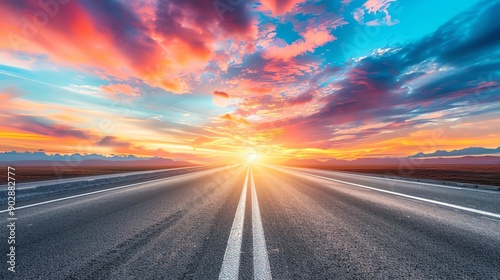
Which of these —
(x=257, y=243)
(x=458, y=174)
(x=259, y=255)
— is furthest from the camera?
(x=458, y=174)

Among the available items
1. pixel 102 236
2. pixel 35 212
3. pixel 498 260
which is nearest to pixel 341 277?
pixel 498 260

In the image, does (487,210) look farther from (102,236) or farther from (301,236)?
(102,236)

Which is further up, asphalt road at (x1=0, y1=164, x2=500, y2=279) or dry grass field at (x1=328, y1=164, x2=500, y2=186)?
asphalt road at (x1=0, y1=164, x2=500, y2=279)

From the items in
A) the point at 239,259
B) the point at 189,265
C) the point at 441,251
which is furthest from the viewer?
the point at 441,251

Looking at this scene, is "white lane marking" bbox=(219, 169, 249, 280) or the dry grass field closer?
"white lane marking" bbox=(219, 169, 249, 280)

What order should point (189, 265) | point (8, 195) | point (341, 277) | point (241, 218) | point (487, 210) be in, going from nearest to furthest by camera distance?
point (341, 277) → point (189, 265) → point (241, 218) → point (487, 210) → point (8, 195)

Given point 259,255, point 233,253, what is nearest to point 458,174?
point 259,255

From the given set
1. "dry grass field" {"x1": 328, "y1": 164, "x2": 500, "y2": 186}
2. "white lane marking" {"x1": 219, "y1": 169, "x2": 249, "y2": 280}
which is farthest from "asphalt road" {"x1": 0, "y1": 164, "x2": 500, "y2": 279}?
"dry grass field" {"x1": 328, "y1": 164, "x2": 500, "y2": 186}

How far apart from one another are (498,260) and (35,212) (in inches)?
337

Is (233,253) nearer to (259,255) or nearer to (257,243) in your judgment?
(259,255)

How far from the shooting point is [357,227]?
3951mm

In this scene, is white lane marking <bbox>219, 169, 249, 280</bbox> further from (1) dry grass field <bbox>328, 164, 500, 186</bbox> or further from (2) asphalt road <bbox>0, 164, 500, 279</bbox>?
(1) dry grass field <bbox>328, 164, 500, 186</bbox>

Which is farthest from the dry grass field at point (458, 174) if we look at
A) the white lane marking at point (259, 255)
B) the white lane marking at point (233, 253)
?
the white lane marking at point (233, 253)

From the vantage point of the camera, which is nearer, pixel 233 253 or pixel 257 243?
pixel 233 253
